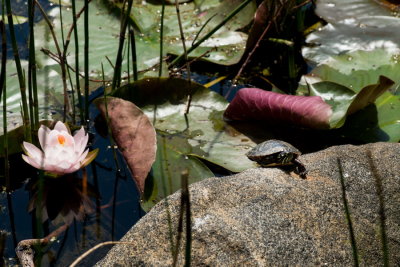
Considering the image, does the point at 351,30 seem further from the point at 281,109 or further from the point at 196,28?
the point at 281,109

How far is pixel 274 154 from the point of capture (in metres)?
2.06

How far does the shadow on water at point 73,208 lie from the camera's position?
2.01 metres

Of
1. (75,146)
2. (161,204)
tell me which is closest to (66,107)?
(75,146)

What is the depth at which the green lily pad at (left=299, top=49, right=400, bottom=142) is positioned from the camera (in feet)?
7.80

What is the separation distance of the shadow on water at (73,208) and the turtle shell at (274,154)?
0.50 meters

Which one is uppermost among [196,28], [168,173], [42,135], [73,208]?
[196,28]

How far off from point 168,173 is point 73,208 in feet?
1.30

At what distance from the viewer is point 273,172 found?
6.25 feet

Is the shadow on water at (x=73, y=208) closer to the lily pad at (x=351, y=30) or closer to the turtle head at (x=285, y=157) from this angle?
the turtle head at (x=285, y=157)

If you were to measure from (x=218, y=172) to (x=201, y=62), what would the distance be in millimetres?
882

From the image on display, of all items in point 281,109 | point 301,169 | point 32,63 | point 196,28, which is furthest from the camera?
point 196,28

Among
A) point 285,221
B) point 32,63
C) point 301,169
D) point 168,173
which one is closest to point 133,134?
point 168,173

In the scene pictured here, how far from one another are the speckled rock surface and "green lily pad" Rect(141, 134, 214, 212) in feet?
1.23

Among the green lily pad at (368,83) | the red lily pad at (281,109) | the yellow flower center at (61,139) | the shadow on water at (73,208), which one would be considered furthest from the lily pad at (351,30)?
the yellow flower center at (61,139)
